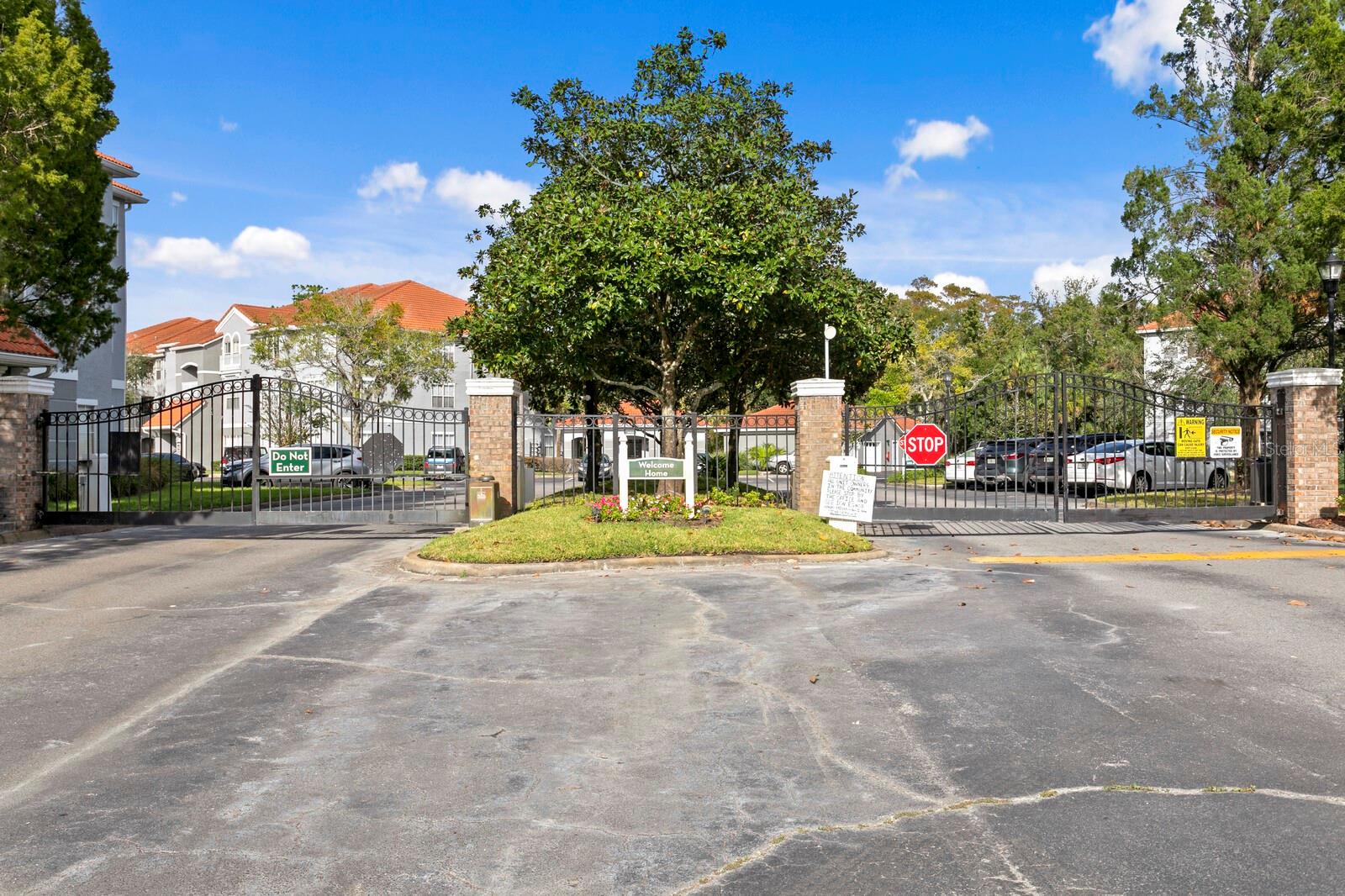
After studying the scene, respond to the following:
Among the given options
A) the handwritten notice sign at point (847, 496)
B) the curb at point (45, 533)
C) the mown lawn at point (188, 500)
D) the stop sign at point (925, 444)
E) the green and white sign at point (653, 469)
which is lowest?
the curb at point (45, 533)

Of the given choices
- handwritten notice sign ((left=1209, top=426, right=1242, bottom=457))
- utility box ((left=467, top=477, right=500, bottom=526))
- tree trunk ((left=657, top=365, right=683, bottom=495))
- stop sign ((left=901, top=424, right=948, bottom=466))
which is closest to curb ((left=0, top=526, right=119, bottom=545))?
utility box ((left=467, top=477, right=500, bottom=526))

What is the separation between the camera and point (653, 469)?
1460 cm

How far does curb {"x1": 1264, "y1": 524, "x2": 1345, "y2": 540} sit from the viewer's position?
15008mm

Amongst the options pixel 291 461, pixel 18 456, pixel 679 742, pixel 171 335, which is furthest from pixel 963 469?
pixel 171 335

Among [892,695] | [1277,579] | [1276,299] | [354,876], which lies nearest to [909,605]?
[892,695]

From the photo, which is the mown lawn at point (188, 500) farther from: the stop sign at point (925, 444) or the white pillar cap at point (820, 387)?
the stop sign at point (925, 444)

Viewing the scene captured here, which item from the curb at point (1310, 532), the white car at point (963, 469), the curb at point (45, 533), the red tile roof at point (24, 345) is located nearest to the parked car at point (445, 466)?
the curb at point (45, 533)

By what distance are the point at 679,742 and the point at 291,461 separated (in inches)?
511

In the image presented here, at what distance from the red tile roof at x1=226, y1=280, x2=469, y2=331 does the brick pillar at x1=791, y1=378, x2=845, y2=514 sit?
46149mm

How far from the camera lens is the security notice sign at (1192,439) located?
53.2 ft

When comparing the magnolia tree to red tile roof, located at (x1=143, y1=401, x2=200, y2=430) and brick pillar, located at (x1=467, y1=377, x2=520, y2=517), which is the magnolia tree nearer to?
brick pillar, located at (x1=467, y1=377, x2=520, y2=517)

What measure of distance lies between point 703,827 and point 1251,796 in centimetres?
262

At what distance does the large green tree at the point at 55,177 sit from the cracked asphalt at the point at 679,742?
9.94m

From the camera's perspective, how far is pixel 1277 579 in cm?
1080
